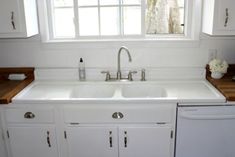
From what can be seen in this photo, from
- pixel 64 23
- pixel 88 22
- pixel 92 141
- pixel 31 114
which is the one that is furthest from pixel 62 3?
pixel 92 141

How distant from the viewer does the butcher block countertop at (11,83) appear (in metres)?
2.02

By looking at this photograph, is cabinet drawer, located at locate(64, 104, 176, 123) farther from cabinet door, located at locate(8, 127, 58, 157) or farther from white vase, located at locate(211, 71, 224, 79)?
white vase, located at locate(211, 71, 224, 79)

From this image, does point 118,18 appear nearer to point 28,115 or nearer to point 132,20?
point 132,20

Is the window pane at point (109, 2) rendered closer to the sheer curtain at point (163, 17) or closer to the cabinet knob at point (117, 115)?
the sheer curtain at point (163, 17)

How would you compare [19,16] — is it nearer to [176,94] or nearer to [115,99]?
[115,99]

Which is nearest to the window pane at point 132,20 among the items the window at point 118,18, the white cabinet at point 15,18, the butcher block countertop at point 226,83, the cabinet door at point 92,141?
the window at point 118,18

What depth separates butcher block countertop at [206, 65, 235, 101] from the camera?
1.95 metres

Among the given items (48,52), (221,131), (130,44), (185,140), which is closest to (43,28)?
(48,52)

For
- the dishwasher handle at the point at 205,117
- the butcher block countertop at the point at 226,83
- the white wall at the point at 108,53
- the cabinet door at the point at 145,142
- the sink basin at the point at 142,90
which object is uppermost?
the white wall at the point at 108,53

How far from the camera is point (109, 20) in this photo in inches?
99.0

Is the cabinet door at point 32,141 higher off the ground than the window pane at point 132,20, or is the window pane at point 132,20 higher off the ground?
the window pane at point 132,20

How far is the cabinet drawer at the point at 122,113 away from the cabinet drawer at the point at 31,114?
136mm

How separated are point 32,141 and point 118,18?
1373 millimetres

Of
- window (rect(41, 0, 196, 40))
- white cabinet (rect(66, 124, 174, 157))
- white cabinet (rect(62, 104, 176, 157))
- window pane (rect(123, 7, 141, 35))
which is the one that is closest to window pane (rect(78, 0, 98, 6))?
window (rect(41, 0, 196, 40))
